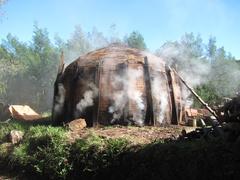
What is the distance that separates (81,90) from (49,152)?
4.00 metres

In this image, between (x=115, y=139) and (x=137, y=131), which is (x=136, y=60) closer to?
(x=137, y=131)

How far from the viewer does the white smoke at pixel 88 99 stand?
15.4 m

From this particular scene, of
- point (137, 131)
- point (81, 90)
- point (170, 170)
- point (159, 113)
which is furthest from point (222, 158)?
point (81, 90)

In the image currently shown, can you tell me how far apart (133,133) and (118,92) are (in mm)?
2535

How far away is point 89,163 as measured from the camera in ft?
36.6

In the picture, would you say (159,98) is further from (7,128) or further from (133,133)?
(7,128)

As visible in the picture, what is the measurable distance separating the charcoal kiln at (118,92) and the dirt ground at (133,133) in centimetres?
75

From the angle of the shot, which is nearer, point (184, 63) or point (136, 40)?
point (184, 63)

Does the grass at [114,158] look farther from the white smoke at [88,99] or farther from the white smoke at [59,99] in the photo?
the white smoke at [59,99]

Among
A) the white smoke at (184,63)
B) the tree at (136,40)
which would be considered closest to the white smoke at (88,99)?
the white smoke at (184,63)

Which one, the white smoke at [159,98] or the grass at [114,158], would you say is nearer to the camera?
the grass at [114,158]

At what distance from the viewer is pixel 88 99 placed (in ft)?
50.9

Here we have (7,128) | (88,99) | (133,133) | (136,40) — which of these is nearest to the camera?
(133,133)

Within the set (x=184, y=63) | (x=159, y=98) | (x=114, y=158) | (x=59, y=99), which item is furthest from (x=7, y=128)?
(x=184, y=63)
